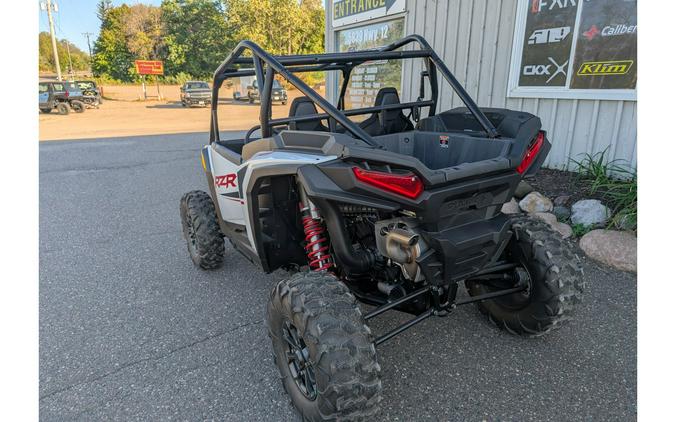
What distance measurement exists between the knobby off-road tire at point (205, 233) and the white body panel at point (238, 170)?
0.33 m

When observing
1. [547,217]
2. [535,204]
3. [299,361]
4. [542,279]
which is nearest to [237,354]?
[299,361]

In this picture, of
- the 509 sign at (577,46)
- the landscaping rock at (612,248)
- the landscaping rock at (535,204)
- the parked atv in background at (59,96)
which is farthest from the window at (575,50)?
the parked atv in background at (59,96)

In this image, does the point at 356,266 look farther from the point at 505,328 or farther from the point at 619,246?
the point at 619,246

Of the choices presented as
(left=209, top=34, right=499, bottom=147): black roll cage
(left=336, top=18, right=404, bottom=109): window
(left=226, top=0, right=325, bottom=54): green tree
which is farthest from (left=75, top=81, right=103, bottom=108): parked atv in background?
(left=209, top=34, right=499, bottom=147): black roll cage

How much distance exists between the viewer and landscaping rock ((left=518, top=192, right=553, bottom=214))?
4492mm

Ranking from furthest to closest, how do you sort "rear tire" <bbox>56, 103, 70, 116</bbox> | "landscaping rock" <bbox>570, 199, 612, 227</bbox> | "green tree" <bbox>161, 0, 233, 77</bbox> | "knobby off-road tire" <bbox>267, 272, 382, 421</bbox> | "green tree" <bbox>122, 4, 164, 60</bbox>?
"green tree" <bbox>122, 4, 164, 60</bbox>
"green tree" <bbox>161, 0, 233, 77</bbox>
"rear tire" <bbox>56, 103, 70, 116</bbox>
"landscaping rock" <bbox>570, 199, 612, 227</bbox>
"knobby off-road tire" <bbox>267, 272, 382, 421</bbox>

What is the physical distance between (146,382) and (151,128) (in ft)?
54.2

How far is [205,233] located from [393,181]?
234 cm

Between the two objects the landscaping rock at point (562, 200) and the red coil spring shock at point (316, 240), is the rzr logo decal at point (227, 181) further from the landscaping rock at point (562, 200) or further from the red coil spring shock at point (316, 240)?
the landscaping rock at point (562, 200)

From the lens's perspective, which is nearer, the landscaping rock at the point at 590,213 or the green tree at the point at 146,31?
the landscaping rock at the point at 590,213

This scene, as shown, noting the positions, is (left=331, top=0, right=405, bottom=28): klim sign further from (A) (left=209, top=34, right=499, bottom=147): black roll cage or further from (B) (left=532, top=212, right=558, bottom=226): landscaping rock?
(A) (left=209, top=34, right=499, bottom=147): black roll cage

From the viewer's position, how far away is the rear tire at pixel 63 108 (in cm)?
2229

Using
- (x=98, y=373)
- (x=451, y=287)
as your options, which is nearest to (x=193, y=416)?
(x=98, y=373)

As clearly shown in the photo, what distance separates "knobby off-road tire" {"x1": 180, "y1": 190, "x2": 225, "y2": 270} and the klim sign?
17.8 feet
